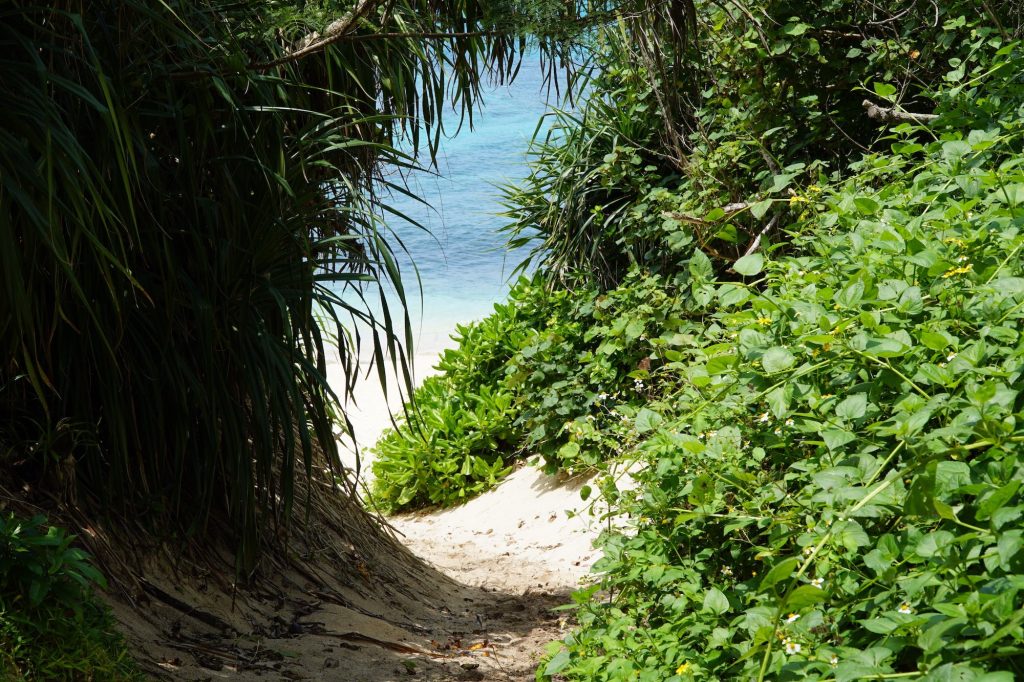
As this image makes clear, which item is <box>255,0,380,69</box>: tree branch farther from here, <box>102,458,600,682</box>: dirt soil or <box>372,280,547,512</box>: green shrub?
<box>372,280,547,512</box>: green shrub

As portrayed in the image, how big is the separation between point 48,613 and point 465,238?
832 inches

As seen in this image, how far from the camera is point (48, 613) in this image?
2.38 meters

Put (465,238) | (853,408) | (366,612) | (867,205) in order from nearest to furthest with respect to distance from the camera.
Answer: (853,408), (867,205), (366,612), (465,238)

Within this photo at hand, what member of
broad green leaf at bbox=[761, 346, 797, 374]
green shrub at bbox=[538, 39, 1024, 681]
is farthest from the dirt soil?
broad green leaf at bbox=[761, 346, 797, 374]

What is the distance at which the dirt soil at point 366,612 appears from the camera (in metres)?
2.99

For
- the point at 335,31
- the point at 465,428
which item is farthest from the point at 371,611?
the point at 465,428

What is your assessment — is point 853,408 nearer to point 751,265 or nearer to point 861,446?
point 861,446

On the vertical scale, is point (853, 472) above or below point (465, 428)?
above

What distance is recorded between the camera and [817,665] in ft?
6.22

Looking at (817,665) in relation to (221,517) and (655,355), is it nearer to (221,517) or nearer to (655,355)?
(221,517)

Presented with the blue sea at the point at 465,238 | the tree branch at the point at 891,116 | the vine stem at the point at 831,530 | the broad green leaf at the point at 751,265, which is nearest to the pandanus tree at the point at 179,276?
the broad green leaf at the point at 751,265

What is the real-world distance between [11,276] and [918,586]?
2173 mm

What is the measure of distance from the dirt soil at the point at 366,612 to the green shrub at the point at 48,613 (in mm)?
302

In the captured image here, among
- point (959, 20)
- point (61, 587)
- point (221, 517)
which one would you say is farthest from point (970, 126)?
point (61, 587)
